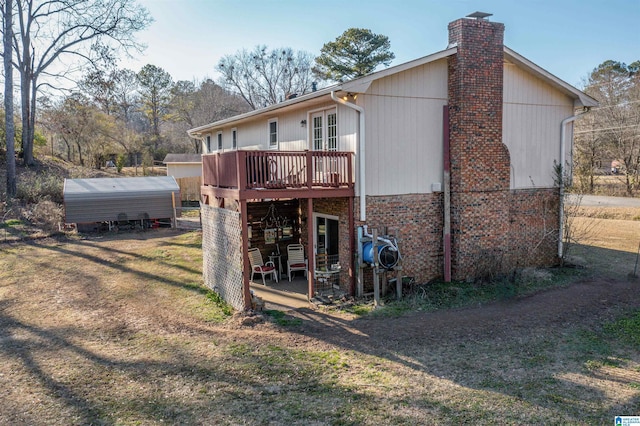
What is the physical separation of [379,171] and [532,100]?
558 centimetres

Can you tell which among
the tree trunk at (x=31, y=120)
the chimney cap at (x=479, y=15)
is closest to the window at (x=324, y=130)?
the chimney cap at (x=479, y=15)

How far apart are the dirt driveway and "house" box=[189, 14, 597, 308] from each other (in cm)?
188

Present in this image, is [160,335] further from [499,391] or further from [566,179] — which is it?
[566,179]

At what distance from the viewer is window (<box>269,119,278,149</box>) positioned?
1502 centimetres

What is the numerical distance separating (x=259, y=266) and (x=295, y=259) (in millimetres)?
1227

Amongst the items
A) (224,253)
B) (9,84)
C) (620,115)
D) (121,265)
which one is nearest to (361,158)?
(224,253)

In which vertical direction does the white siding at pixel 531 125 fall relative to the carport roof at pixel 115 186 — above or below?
above

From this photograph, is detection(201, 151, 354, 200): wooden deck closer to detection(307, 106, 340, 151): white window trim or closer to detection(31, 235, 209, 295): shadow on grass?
detection(307, 106, 340, 151): white window trim

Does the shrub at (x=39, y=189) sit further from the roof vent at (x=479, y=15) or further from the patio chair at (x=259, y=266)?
the roof vent at (x=479, y=15)

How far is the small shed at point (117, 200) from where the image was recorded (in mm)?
21234

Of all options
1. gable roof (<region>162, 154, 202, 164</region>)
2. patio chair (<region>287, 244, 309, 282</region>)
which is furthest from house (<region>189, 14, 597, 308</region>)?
gable roof (<region>162, 154, 202, 164</region>)

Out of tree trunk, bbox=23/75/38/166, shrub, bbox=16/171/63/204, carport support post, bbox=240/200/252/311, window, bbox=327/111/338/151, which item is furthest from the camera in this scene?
tree trunk, bbox=23/75/38/166

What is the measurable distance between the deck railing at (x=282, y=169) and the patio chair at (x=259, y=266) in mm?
2746

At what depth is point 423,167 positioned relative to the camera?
38.4ft
